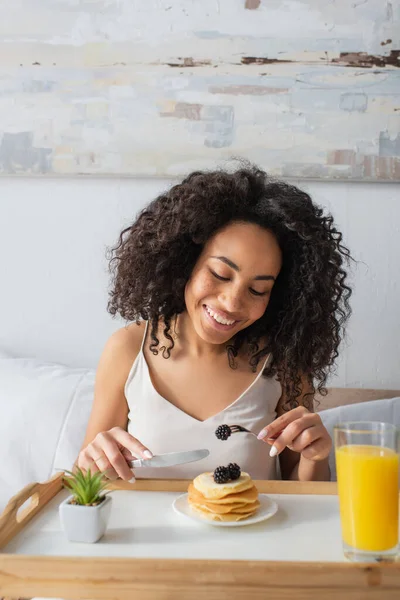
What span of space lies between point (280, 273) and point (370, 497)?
→ 723 millimetres

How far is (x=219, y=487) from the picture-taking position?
98 cm

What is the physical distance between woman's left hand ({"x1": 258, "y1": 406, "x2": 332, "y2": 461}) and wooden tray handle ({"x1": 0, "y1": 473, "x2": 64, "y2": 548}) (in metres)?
0.33

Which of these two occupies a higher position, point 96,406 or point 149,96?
point 149,96

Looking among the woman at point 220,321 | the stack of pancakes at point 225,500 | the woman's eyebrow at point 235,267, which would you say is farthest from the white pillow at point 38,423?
the stack of pancakes at point 225,500

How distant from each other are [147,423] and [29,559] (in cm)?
59

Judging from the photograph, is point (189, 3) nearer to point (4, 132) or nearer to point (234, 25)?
point (234, 25)

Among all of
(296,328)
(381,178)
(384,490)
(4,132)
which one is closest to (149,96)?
(4,132)

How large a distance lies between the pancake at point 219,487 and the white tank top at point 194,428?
333 millimetres

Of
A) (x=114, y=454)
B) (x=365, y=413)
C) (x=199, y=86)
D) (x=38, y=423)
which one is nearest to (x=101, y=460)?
(x=114, y=454)

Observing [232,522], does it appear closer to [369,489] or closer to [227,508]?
[227,508]

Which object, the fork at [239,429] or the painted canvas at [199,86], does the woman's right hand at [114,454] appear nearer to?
the fork at [239,429]

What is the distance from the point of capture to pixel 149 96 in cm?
181

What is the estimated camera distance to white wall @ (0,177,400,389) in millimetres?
1816

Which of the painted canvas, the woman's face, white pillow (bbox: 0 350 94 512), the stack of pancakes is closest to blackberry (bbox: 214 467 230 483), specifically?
the stack of pancakes
